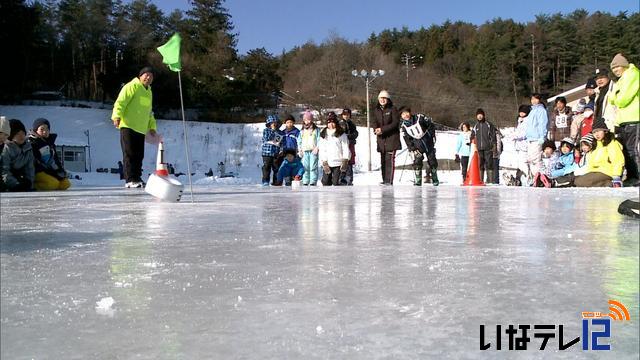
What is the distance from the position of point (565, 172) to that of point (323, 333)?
870cm

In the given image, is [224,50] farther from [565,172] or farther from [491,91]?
[565,172]

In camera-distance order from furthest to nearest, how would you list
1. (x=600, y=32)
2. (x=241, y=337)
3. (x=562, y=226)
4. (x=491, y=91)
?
(x=491, y=91)
(x=600, y=32)
(x=562, y=226)
(x=241, y=337)

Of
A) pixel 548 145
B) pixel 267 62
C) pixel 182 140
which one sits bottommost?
pixel 548 145

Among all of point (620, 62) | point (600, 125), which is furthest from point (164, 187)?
point (600, 125)

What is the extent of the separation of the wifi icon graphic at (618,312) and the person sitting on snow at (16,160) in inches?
282

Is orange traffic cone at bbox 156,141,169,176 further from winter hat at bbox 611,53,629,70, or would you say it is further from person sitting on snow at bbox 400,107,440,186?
person sitting on snow at bbox 400,107,440,186

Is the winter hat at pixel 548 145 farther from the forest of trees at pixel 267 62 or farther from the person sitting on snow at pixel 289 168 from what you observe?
the forest of trees at pixel 267 62

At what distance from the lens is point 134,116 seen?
284 inches

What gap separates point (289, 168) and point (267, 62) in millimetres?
39110

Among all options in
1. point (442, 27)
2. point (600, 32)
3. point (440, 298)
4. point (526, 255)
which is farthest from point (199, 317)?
point (442, 27)

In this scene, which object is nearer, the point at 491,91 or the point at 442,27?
the point at 491,91

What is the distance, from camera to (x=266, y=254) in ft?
7.94

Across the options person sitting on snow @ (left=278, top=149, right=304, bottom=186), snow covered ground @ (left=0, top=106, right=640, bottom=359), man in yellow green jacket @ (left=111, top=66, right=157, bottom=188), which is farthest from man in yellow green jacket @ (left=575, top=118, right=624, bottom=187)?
man in yellow green jacket @ (left=111, top=66, right=157, bottom=188)

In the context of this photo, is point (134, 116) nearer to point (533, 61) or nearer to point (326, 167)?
point (326, 167)
